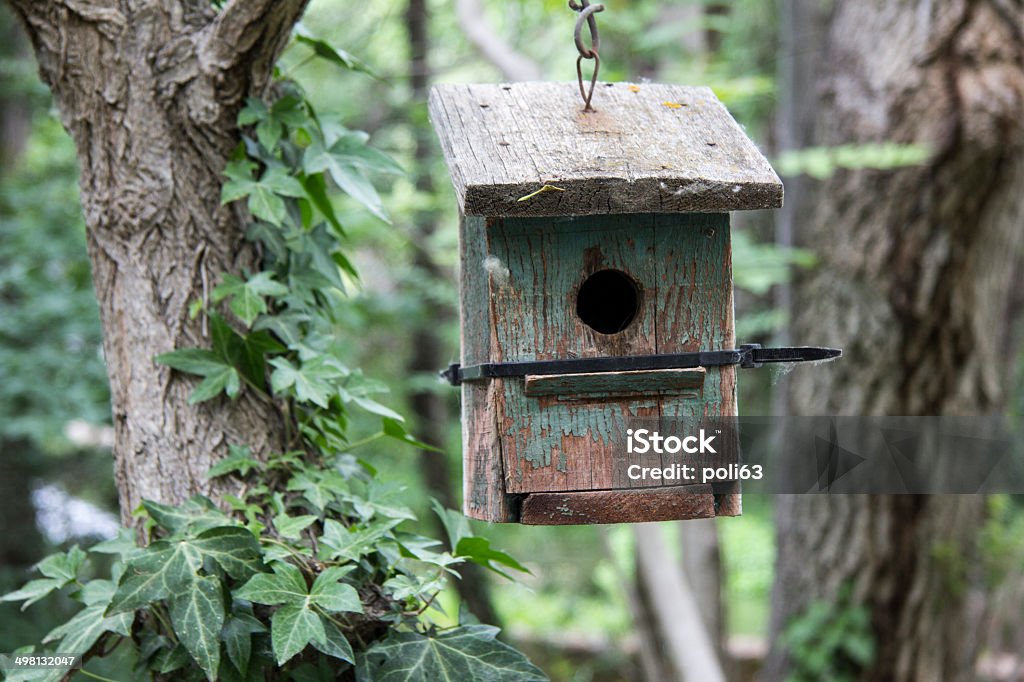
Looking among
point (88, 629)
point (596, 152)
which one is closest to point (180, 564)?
point (88, 629)

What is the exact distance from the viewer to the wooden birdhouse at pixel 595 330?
1.65 meters

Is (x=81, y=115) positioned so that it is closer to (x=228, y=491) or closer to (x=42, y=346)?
(x=228, y=491)

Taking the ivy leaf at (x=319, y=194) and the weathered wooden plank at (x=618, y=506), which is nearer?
the weathered wooden plank at (x=618, y=506)

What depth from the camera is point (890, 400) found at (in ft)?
13.6

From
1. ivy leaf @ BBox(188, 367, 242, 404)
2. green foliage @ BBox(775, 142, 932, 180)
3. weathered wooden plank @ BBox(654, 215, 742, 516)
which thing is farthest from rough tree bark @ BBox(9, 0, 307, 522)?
green foliage @ BBox(775, 142, 932, 180)

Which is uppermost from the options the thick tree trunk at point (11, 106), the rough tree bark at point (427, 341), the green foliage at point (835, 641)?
the thick tree trunk at point (11, 106)

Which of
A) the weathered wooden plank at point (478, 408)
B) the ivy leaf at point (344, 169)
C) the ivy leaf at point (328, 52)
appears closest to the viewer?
the weathered wooden plank at point (478, 408)

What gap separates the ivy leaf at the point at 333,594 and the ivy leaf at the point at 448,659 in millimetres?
154

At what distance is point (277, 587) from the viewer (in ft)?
5.04

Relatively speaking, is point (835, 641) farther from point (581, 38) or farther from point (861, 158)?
point (581, 38)

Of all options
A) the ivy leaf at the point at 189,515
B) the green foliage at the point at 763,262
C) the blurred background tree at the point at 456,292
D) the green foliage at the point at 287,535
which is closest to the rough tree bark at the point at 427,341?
the blurred background tree at the point at 456,292

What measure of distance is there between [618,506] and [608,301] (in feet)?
1.35

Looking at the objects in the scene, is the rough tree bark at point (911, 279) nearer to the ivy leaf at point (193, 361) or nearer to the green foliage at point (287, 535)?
the green foliage at point (287, 535)

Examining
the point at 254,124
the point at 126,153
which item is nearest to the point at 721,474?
the point at 254,124
